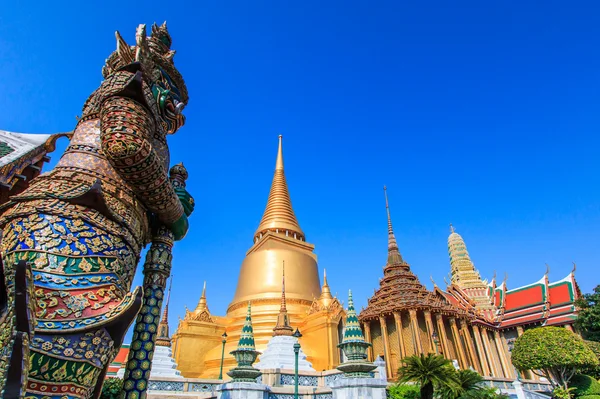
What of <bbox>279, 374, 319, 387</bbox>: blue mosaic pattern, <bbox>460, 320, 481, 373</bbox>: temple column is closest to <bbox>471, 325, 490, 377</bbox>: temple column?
<bbox>460, 320, 481, 373</bbox>: temple column

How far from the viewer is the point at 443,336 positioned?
24766 millimetres

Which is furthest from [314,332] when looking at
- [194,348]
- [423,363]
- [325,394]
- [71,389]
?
[71,389]

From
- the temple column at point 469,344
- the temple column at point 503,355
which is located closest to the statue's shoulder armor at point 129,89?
the temple column at point 469,344

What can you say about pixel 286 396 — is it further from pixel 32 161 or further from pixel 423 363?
pixel 32 161

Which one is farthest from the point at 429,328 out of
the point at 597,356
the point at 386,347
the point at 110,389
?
the point at 110,389

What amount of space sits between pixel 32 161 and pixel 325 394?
8701 millimetres

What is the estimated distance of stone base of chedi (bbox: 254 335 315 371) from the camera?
15.5 m

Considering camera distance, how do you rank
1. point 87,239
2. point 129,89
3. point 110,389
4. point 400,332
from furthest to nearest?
point 400,332 → point 110,389 → point 129,89 → point 87,239

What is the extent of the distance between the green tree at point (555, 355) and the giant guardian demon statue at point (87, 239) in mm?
23870

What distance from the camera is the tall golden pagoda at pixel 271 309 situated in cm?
2142

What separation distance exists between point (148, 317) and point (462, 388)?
40.0 feet

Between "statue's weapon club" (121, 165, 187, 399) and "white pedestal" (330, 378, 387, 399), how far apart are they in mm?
6041

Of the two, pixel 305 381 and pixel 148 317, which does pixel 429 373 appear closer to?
pixel 305 381

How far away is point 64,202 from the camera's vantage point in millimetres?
2314
